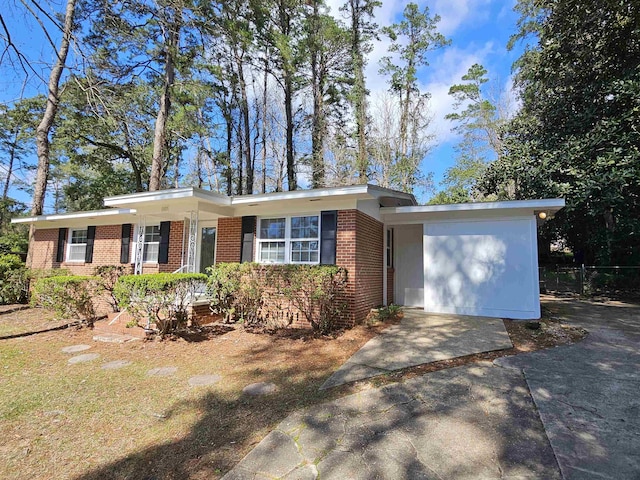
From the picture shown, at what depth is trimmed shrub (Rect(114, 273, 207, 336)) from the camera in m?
5.91

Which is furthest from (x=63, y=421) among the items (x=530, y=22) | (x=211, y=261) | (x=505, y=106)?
(x=505, y=106)

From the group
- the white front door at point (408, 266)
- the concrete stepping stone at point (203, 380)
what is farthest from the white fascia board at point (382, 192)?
the concrete stepping stone at point (203, 380)

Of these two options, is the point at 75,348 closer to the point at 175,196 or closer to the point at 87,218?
the point at 175,196

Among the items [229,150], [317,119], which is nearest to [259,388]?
[317,119]

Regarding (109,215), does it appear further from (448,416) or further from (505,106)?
(505,106)

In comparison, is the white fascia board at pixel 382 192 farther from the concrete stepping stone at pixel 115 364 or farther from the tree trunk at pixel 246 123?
the tree trunk at pixel 246 123

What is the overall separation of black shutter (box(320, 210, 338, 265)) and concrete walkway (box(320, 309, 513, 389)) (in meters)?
1.87

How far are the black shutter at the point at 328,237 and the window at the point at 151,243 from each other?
18.8 feet

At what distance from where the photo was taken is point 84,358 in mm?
5371

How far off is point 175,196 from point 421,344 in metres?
5.93

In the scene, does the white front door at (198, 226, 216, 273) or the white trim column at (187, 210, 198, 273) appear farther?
the white front door at (198, 226, 216, 273)

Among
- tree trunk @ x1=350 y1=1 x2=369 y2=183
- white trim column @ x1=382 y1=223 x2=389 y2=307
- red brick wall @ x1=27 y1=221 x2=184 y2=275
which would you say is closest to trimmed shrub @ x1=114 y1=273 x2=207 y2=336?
red brick wall @ x1=27 y1=221 x2=184 y2=275

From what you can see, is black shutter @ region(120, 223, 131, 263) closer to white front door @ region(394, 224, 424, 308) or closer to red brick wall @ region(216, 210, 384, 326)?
red brick wall @ region(216, 210, 384, 326)

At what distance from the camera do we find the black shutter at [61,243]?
38.9 feet
